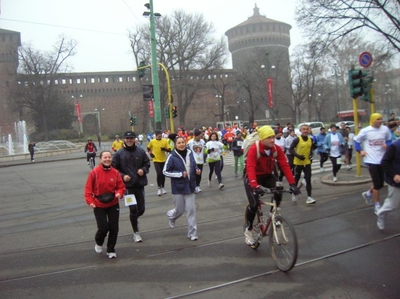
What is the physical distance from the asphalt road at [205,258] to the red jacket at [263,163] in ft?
3.77

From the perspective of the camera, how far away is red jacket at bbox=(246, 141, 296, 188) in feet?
16.4

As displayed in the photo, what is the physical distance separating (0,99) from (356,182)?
256ft

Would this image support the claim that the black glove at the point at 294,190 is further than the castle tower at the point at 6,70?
No

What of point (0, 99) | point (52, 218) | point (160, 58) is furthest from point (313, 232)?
point (0, 99)

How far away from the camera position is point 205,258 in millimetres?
5418

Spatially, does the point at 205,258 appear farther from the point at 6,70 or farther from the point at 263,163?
the point at 6,70

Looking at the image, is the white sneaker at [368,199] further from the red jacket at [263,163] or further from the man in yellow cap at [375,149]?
the red jacket at [263,163]

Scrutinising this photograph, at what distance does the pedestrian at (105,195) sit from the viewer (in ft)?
18.3

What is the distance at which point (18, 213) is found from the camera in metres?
9.75

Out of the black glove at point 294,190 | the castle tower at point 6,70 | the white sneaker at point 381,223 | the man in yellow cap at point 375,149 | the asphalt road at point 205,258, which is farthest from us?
the castle tower at point 6,70

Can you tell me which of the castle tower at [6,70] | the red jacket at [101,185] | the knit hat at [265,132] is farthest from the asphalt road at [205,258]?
the castle tower at [6,70]

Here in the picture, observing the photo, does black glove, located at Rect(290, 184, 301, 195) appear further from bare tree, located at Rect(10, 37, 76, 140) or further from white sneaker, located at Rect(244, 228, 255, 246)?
bare tree, located at Rect(10, 37, 76, 140)

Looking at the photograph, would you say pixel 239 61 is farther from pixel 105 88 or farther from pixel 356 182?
pixel 356 182

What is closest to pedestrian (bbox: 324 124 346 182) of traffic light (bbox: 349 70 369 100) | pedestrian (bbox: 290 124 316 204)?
traffic light (bbox: 349 70 369 100)
